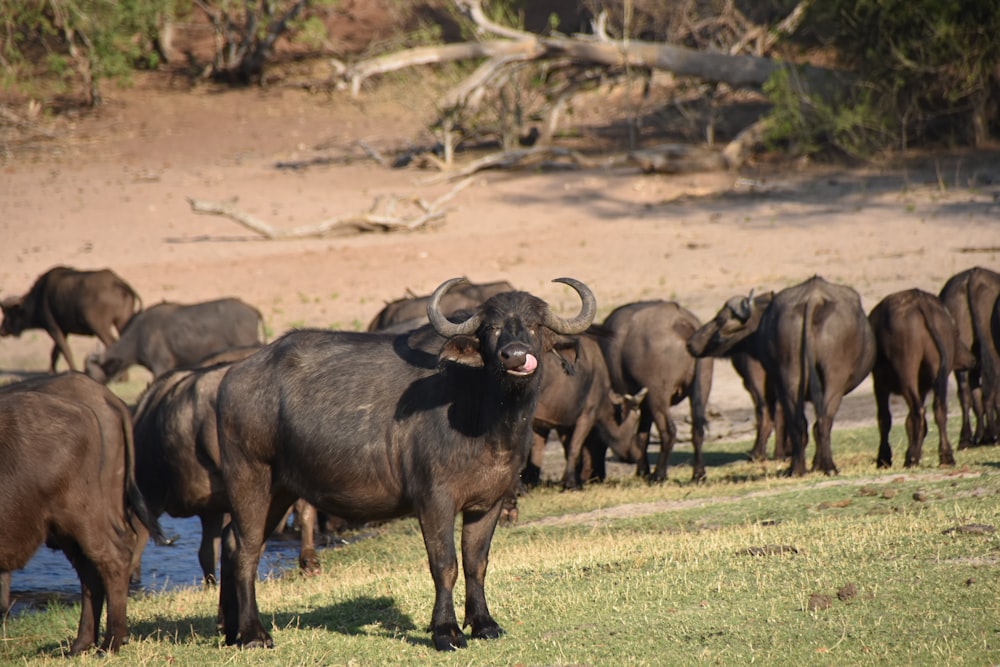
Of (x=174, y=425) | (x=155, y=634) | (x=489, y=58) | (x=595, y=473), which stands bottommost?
(x=595, y=473)

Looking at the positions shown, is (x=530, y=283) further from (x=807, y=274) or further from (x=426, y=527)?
(x=426, y=527)

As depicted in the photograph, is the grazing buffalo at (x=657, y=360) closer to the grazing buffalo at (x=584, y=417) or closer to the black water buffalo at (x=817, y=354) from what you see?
the grazing buffalo at (x=584, y=417)

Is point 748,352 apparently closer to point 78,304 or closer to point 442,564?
point 442,564

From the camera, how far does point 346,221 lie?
27.1 metres

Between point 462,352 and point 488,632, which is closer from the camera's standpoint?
point 462,352

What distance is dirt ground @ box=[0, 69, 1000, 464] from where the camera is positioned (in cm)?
2283

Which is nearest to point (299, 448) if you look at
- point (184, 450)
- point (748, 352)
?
point (184, 450)

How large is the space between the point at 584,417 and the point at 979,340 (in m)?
4.69

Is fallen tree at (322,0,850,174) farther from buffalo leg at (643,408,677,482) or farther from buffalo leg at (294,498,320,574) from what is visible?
buffalo leg at (294,498,320,574)

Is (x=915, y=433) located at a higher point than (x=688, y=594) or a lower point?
lower

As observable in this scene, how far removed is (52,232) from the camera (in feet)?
90.7

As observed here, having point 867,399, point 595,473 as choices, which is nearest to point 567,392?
point 595,473

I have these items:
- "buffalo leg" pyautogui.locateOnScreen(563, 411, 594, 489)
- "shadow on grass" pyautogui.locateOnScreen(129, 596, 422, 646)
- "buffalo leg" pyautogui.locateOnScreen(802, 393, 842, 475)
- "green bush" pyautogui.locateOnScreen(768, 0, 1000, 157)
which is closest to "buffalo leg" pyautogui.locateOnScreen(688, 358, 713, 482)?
"buffalo leg" pyautogui.locateOnScreen(563, 411, 594, 489)

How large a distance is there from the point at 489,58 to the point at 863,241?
13545 millimetres
